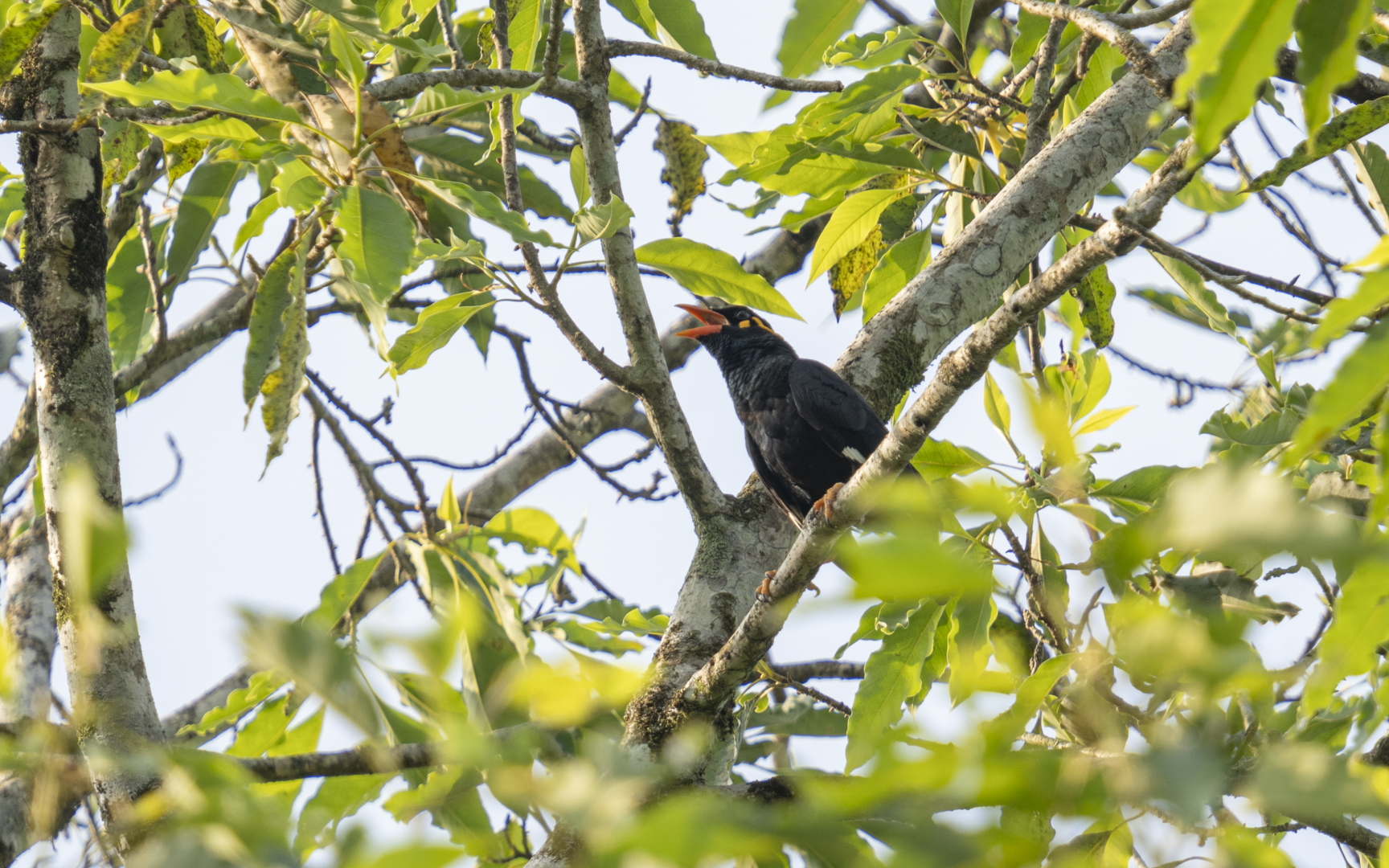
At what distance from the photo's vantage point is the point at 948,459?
275 centimetres

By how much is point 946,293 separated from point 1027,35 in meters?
0.95

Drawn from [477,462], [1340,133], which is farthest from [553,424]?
[1340,133]

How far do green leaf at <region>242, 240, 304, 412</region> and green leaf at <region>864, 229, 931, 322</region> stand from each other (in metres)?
1.88

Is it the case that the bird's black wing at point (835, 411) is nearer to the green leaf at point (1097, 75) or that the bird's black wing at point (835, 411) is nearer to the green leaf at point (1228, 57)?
the green leaf at point (1097, 75)

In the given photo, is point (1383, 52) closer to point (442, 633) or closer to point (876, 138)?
point (876, 138)

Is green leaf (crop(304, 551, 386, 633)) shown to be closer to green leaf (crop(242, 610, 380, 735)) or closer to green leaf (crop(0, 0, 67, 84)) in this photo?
green leaf (crop(0, 0, 67, 84))

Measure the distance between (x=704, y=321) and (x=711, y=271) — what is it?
1.86m

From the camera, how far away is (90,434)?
2289 mm

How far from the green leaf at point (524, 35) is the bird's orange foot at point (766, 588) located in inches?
69.6

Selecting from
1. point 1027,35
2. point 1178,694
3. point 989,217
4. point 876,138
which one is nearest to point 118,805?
point 1178,694

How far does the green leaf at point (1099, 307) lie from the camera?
3.36 metres

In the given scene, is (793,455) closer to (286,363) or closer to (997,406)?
(997,406)

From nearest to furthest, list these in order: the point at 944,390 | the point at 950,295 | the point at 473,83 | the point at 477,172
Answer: the point at 944,390, the point at 473,83, the point at 950,295, the point at 477,172

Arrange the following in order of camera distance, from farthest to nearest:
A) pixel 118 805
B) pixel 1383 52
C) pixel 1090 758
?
pixel 1383 52 < pixel 118 805 < pixel 1090 758
